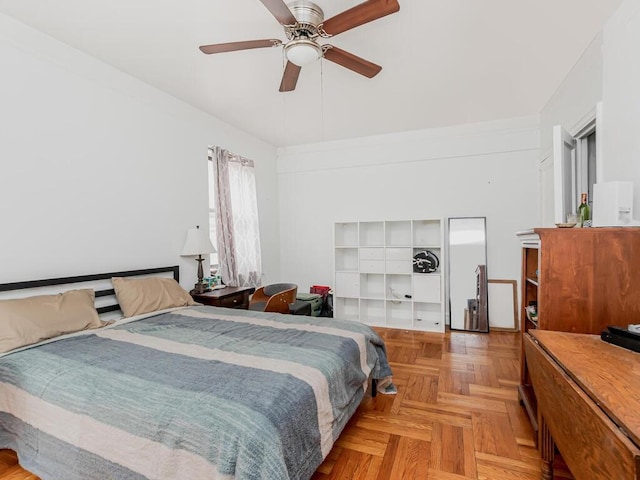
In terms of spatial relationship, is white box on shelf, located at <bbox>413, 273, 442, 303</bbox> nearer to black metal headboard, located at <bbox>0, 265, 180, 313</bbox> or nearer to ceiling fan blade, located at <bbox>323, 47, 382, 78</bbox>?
ceiling fan blade, located at <bbox>323, 47, 382, 78</bbox>

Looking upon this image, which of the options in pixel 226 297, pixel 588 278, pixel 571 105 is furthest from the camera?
pixel 226 297

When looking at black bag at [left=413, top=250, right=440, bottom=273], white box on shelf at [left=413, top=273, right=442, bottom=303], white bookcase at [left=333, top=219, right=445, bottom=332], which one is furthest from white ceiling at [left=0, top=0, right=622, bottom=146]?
white box on shelf at [left=413, top=273, right=442, bottom=303]

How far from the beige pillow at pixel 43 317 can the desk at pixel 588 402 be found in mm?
2681

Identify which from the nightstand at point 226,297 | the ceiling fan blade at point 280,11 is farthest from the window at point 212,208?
the ceiling fan blade at point 280,11

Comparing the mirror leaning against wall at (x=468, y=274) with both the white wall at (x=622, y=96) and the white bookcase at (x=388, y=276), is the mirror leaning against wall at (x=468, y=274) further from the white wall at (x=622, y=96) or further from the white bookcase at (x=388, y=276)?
the white wall at (x=622, y=96)

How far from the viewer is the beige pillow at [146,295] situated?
101 inches

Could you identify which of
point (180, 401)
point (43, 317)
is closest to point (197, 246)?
point (43, 317)

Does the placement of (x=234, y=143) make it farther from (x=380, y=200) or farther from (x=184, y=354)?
(x=184, y=354)

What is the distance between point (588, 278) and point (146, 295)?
9.87 feet

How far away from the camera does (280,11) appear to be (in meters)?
1.66

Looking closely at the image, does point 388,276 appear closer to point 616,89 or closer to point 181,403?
point 616,89

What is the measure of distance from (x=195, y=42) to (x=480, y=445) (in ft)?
10.8

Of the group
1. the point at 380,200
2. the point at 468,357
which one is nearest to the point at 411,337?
the point at 468,357

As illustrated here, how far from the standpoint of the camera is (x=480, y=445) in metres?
1.84
